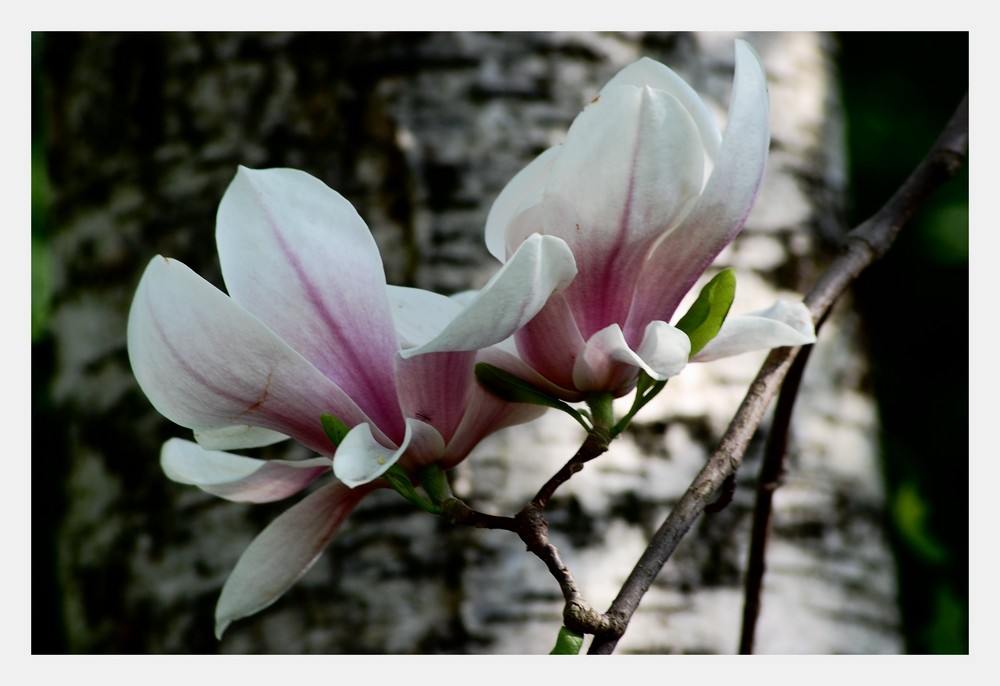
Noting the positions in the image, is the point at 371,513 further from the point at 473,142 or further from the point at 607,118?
the point at 607,118

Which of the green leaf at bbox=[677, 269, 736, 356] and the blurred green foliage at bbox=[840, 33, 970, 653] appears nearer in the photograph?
the green leaf at bbox=[677, 269, 736, 356]

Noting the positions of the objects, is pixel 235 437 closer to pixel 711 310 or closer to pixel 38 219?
pixel 711 310

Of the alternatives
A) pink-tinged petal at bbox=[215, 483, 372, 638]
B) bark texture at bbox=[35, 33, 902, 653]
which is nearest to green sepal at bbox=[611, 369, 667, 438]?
pink-tinged petal at bbox=[215, 483, 372, 638]

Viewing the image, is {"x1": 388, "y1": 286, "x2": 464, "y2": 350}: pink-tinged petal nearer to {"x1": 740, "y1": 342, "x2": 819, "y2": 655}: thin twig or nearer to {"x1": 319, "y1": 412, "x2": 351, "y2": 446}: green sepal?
{"x1": 319, "y1": 412, "x2": 351, "y2": 446}: green sepal

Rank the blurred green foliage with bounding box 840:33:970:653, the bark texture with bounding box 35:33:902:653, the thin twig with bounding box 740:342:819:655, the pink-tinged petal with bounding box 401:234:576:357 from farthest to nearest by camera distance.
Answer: the blurred green foliage with bounding box 840:33:970:653, the bark texture with bounding box 35:33:902:653, the thin twig with bounding box 740:342:819:655, the pink-tinged petal with bounding box 401:234:576:357

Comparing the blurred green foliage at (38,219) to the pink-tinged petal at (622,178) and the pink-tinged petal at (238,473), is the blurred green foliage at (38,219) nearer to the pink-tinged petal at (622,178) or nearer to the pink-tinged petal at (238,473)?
the pink-tinged petal at (238,473)

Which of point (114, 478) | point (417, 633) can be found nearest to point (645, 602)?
point (417, 633)

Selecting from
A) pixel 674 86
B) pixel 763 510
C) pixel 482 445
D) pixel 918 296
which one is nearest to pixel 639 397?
pixel 674 86
